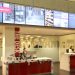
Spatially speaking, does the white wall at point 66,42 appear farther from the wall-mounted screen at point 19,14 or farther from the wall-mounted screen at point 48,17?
the wall-mounted screen at point 19,14

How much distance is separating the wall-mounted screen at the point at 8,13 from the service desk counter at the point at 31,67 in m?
2.33

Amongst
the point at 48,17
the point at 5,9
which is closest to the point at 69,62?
the point at 48,17

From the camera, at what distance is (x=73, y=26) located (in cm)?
1415

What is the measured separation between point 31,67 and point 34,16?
9.74 ft

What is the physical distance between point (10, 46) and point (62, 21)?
405 cm

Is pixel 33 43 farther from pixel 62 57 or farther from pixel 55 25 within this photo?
pixel 55 25

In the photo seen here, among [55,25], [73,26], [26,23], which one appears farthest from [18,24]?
[73,26]

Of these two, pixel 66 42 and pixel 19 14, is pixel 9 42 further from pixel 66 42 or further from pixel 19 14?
pixel 66 42

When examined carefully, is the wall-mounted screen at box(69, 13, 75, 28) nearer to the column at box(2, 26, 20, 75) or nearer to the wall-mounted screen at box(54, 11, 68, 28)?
the wall-mounted screen at box(54, 11, 68, 28)

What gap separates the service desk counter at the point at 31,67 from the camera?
11031 millimetres

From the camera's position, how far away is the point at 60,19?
13438mm

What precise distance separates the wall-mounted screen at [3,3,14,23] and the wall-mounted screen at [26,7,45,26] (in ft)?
3.33

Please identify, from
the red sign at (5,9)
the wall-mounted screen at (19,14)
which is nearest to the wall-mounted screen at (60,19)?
the wall-mounted screen at (19,14)

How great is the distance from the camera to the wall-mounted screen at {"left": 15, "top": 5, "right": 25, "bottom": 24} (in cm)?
1129
